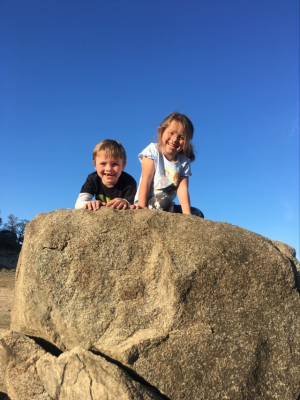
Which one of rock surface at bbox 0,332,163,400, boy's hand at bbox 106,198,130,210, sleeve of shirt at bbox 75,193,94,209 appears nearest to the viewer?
rock surface at bbox 0,332,163,400

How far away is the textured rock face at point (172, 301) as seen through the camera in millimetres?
3246

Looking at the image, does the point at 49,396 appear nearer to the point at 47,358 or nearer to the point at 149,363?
the point at 47,358

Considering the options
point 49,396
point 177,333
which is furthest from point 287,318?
point 49,396

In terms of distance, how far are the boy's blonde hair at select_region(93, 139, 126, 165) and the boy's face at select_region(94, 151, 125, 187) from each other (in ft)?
0.13

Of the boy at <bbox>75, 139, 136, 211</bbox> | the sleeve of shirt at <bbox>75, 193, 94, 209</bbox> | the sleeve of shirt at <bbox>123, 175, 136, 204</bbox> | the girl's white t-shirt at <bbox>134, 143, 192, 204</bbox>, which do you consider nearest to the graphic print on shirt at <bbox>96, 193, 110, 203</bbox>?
the boy at <bbox>75, 139, 136, 211</bbox>

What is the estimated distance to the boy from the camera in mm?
4633

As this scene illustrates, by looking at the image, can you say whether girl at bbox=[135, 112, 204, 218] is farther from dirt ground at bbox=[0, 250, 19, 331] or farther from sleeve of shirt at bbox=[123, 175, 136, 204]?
dirt ground at bbox=[0, 250, 19, 331]

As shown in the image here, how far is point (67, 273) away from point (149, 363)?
1.11 m

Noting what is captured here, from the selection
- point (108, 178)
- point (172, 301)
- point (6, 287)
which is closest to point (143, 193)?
point (108, 178)

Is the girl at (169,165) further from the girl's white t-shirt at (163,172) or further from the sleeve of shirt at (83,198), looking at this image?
the sleeve of shirt at (83,198)

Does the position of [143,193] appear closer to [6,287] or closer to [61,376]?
[61,376]

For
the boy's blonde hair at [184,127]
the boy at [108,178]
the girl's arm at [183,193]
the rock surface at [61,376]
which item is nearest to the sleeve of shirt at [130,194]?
the boy at [108,178]

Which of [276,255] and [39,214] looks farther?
[39,214]

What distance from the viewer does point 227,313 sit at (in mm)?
3420
